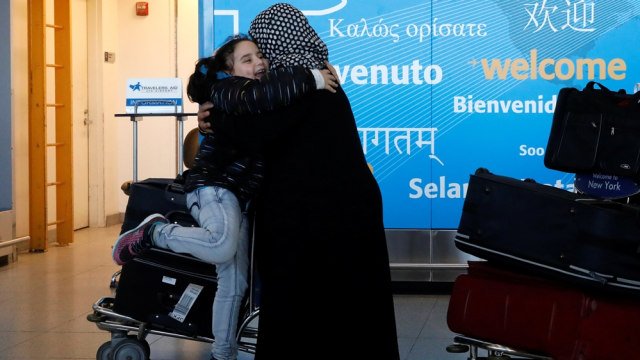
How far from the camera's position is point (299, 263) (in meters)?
2.83

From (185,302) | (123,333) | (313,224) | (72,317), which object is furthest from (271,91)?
(72,317)

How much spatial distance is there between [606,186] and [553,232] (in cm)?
39

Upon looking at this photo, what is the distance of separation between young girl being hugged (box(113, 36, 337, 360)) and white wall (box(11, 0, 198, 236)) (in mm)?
6303

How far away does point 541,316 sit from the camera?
3.46 metres

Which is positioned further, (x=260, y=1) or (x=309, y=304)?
A: (x=260, y=1)

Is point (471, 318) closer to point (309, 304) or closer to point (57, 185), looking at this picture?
point (309, 304)

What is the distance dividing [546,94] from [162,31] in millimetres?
5792

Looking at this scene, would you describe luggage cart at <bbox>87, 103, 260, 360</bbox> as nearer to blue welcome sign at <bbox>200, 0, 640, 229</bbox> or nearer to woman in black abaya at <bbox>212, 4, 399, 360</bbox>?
woman in black abaya at <bbox>212, 4, 399, 360</bbox>

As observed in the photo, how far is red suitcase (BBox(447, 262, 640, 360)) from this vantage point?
3.35m

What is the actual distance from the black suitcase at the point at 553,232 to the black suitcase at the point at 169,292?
1.07 m

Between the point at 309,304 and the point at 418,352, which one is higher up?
the point at 309,304

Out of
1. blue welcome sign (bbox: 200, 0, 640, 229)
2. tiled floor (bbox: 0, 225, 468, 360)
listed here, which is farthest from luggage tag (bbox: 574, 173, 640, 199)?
blue welcome sign (bbox: 200, 0, 640, 229)

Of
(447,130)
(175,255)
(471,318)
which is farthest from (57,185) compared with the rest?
(471,318)

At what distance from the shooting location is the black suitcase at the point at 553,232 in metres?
3.31
